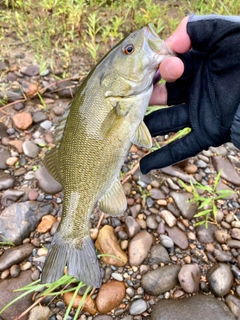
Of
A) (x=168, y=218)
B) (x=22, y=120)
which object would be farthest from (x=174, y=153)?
(x=22, y=120)

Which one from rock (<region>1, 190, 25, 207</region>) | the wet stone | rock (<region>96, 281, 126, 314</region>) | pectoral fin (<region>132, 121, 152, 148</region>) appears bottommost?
rock (<region>96, 281, 126, 314</region>)

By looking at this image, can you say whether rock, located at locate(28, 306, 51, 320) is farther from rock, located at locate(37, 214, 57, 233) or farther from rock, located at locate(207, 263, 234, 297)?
rock, located at locate(207, 263, 234, 297)

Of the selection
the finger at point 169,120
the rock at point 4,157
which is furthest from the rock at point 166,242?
the rock at point 4,157

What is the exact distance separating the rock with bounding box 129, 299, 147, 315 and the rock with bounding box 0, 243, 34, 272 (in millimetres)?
910

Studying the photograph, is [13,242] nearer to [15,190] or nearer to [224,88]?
[15,190]

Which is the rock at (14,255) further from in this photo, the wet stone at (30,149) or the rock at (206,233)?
the rock at (206,233)

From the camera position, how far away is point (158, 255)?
270cm

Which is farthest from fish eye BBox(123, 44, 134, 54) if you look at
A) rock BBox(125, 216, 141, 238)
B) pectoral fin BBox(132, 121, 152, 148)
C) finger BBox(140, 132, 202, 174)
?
rock BBox(125, 216, 141, 238)

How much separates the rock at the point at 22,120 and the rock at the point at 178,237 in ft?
5.92

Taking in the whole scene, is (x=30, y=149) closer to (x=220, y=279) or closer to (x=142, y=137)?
(x=142, y=137)

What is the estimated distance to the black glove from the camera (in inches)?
81.6

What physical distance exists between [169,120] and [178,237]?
1015 millimetres

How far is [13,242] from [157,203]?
1270 millimetres

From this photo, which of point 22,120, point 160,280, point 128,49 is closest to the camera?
point 128,49
